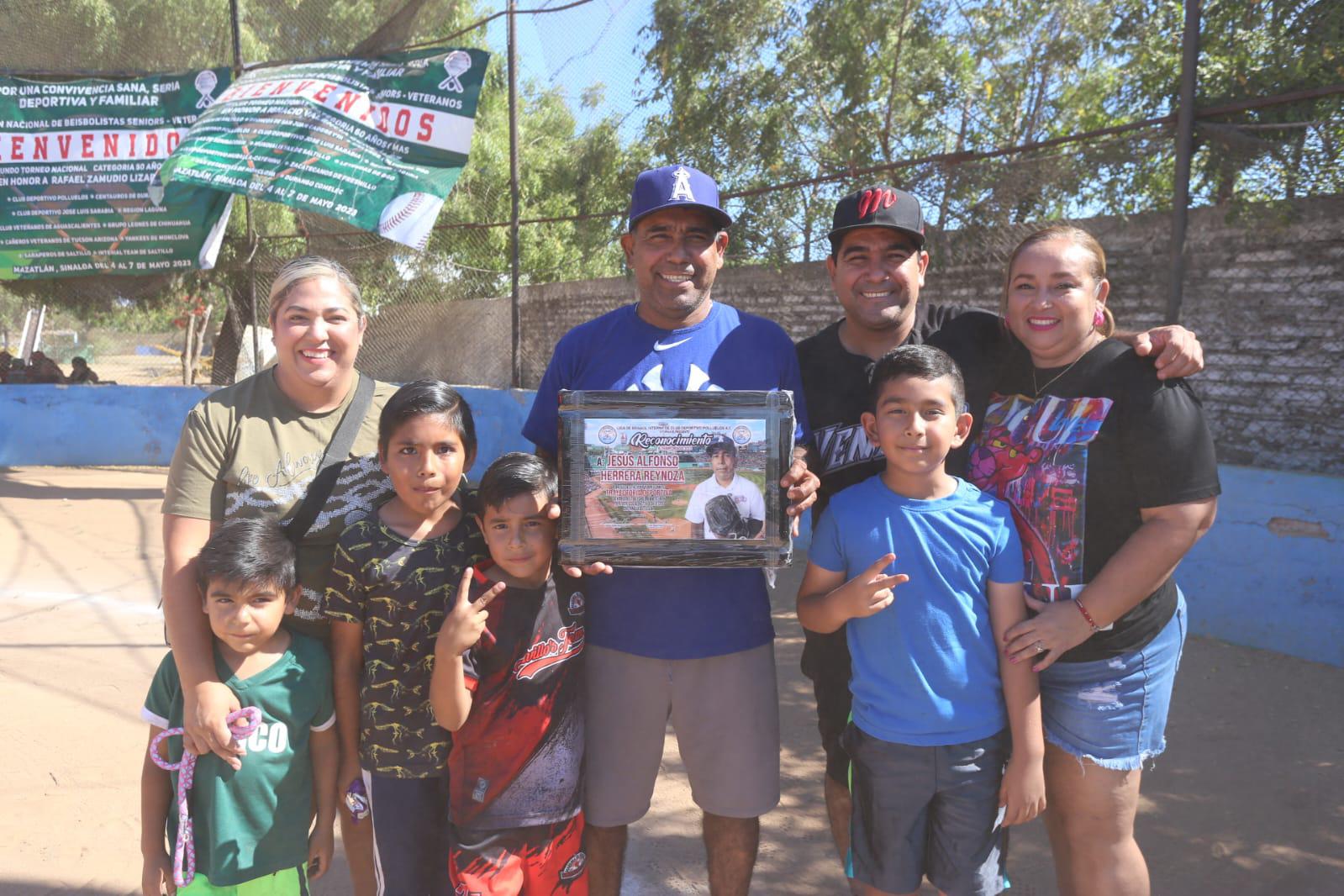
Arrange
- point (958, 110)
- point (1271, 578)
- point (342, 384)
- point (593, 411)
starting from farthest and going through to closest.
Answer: point (958, 110)
point (1271, 578)
point (342, 384)
point (593, 411)

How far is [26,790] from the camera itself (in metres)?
3.34

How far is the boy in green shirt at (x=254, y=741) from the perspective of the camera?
2082 millimetres

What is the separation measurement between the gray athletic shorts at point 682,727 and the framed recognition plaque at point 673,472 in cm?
41

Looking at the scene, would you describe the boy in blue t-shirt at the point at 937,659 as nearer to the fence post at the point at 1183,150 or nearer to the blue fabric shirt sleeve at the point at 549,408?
the blue fabric shirt sleeve at the point at 549,408

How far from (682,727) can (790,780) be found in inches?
54.3

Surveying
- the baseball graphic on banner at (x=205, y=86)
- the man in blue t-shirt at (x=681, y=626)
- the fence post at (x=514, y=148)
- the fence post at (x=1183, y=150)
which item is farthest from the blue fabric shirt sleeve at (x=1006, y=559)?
the baseball graphic on banner at (x=205, y=86)

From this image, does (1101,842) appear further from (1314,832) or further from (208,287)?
(208,287)

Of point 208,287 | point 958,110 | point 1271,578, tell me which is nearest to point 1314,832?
point 1271,578

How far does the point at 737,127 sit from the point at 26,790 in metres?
8.44

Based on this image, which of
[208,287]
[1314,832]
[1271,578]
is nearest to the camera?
[1314,832]

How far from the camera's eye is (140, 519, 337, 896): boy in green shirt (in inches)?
82.0

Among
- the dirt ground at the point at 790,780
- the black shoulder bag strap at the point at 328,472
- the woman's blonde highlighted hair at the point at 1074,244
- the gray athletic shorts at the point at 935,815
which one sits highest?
the woman's blonde highlighted hair at the point at 1074,244

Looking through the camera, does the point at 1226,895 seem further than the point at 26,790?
No

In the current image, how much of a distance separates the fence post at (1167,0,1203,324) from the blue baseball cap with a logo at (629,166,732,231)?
3376mm
